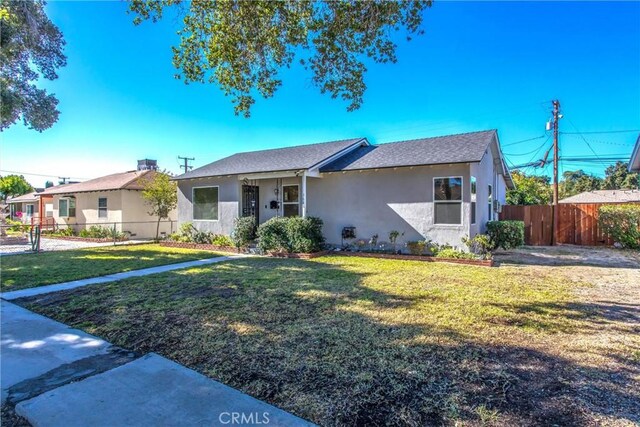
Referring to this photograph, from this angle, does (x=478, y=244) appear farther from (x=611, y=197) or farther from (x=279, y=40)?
(x=611, y=197)

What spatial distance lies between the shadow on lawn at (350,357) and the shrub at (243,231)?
667 centimetres

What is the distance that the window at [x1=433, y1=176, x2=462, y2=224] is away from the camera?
1053cm

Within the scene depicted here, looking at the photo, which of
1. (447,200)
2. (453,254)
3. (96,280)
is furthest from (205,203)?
(453,254)

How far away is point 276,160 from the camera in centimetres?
1466

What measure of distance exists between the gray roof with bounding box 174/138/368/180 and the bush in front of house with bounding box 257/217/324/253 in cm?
199

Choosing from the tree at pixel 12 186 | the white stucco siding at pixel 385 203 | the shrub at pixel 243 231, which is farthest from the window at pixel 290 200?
the tree at pixel 12 186

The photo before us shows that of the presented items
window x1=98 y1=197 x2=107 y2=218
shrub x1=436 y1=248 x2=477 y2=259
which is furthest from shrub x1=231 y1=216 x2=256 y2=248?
window x1=98 y1=197 x2=107 y2=218

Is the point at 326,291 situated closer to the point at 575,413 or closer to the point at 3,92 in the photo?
the point at 575,413

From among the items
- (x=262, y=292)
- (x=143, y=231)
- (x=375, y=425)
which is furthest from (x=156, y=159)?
(x=375, y=425)

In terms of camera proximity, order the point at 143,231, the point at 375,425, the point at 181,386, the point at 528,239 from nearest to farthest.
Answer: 1. the point at 375,425
2. the point at 181,386
3. the point at 528,239
4. the point at 143,231

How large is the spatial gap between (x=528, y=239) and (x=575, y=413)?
51.1 feet

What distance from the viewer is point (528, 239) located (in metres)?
16.0

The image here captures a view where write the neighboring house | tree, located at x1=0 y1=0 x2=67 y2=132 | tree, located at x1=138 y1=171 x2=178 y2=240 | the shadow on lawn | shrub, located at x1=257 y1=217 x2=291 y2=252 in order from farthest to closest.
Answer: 1. tree, located at x1=138 y1=171 x2=178 y2=240
2. shrub, located at x1=257 y1=217 x2=291 y2=252
3. the neighboring house
4. tree, located at x1=0 y1=0 x2=67 y2=132
5. the shadow on lawn

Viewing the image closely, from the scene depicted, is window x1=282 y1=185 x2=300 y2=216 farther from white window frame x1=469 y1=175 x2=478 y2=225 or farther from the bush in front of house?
white window frame x1=469 y1=175 x2=478 y2=225
